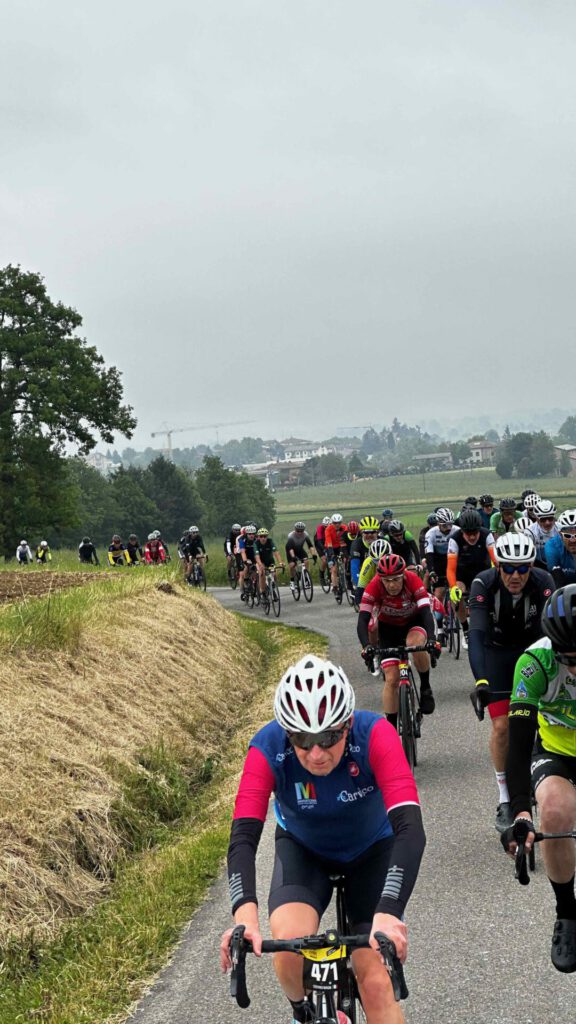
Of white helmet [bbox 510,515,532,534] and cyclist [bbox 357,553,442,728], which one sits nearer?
cyclist [bbox 357,553,442,728]

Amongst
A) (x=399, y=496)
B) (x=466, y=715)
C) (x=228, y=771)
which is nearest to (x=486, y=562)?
(x=466, y=715)

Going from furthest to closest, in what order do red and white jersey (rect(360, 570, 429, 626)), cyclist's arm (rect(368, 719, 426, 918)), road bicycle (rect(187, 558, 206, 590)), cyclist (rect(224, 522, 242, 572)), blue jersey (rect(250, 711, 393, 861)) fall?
road bicycle (rect(187, 558, 206, 590)), cyclist (rect(224, 522, 242, 572)), red and white jersey (rect(360, 570, 429, 626)), blue jersey (rect(250, 711, 393, 861)), cyclist's arm (rect(368, 719, 426, 918))

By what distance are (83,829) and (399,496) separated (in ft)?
480

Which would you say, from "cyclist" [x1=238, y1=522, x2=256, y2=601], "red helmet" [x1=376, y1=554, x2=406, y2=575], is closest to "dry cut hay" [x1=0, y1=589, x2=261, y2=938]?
"red helmet" [x1=376, y1=554, x2=406, y2=575]

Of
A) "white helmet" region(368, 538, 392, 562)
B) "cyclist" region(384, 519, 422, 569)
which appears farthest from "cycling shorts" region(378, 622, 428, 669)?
"cyclist" region(384, 519, 422, 569)

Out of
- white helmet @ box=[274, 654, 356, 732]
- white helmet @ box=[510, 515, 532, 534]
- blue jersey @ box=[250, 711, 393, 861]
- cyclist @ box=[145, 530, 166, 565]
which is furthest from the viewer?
cyclist @ box=[145, 530, 166, 565]

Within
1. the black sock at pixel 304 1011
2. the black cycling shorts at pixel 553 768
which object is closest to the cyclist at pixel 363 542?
the black cycling shorts at pixel 553 768

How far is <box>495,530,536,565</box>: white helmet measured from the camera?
7.98m

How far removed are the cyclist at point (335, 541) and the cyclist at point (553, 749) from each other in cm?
2380

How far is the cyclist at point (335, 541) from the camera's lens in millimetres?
29609

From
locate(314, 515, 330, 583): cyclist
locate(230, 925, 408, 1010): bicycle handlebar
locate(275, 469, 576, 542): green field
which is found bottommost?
locate(275, 469, 576, 542): green field

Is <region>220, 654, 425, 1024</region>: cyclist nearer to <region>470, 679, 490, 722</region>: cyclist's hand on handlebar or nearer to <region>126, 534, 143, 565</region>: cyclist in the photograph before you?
<region>470, 679, 490, 722</region>: cyclist's hand on handlebar

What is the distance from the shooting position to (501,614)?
8430 millimetres

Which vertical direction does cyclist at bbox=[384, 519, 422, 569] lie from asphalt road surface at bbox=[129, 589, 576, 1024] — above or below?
above
